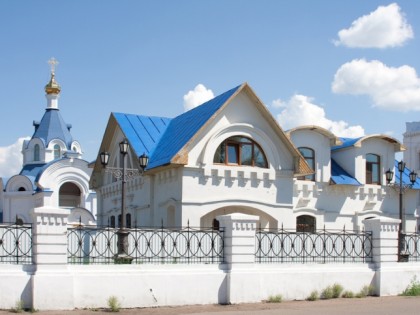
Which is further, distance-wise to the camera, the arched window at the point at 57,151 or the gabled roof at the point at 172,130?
the arched window at the point at 57,151

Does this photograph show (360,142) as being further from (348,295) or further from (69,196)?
(69,196)

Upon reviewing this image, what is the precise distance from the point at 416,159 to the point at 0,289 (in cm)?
4321

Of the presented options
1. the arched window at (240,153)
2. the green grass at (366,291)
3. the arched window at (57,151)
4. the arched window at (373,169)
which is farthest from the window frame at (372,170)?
the arched window at (57,151)

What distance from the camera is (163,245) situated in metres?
15.0

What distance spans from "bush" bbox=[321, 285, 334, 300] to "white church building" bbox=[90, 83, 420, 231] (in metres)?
5.35

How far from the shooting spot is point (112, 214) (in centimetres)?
2655

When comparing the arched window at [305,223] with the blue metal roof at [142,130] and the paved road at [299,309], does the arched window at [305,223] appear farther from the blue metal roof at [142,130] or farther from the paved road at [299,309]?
the paved road at [299,309]

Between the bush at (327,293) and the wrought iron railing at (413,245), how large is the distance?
3.22 m

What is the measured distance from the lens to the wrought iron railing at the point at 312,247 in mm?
15961

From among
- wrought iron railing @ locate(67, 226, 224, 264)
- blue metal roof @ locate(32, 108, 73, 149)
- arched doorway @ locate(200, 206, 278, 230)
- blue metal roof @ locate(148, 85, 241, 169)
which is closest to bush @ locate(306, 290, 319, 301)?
wrought iron railing @ locate(67, 226, 224, 264)

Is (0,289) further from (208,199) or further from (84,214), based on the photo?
(84,214)

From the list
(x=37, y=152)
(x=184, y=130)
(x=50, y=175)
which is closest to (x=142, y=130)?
(x=184, y=130)

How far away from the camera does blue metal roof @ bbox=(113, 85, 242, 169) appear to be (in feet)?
70.2

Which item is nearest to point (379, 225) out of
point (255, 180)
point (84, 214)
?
point (255, 180)
